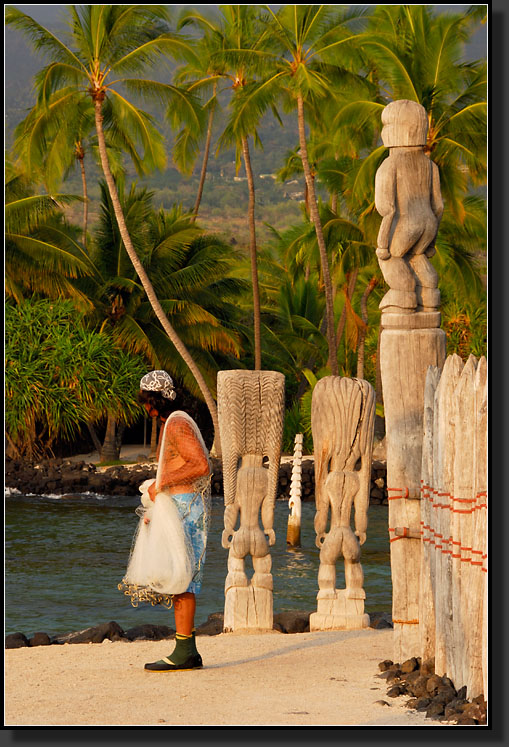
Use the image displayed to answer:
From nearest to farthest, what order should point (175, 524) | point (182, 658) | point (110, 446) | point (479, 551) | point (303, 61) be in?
point (479, 551), point (175, 524), point (182, 658), point (303, 61), point (110, 446)

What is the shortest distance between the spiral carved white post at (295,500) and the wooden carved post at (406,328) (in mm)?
9658

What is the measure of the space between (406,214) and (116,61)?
57.2 feet

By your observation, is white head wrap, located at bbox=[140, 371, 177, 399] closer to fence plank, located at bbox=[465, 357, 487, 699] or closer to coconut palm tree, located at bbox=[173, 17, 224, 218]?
fence plank, located at bbox=[465, 357, 487, 699]

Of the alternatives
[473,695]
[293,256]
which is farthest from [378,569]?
[293,256]

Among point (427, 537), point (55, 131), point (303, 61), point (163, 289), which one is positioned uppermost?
point (303, 61)

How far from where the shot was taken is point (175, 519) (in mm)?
6555

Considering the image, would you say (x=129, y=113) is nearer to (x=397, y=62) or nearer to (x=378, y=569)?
(x=397, y=62)

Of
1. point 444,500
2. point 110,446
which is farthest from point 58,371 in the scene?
point 444,500

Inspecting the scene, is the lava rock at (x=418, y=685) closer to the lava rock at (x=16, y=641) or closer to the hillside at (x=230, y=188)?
the lava rock at (x=16, y=641)

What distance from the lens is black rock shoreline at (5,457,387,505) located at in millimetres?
24531

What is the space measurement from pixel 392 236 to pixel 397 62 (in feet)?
56.8

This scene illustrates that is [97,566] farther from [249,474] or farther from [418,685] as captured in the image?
[418,685]

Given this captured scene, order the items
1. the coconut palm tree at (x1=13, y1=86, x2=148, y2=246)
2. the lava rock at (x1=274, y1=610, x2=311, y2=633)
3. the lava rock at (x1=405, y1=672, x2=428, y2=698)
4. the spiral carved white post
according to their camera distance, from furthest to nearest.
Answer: the coconut palm tree at (x1=13, y1=86, x2=148, y2=246) < the spiral carved white post < the lava rock at (x1=274, y1=610, x2=311, y2=633) < the lava rock at (x1=405, y1=672, x2=428, y2=698)

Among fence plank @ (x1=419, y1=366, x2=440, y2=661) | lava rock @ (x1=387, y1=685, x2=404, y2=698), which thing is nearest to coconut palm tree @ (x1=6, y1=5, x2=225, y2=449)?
fence plank @ (x1=419, y1=366, x2=440, y2=661)
